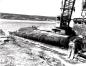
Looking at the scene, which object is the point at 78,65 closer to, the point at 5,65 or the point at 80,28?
the point at 5,65

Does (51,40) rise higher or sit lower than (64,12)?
lower

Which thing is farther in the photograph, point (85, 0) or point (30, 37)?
point (85, 0)

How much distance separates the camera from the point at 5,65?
19.8ft

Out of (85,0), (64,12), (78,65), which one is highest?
(85,0)

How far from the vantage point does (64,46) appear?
10.4 metres

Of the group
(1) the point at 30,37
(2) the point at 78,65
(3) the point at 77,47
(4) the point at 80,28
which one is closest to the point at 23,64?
(2) the point at 78,65

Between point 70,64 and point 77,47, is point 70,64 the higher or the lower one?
the lower one

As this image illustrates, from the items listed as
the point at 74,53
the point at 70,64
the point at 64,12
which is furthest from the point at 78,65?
the point at 64,12

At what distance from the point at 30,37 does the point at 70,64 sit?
8710mm

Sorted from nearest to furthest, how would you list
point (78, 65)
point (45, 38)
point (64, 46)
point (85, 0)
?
1. point (78, 65)
2. point (64, 46)
3. point (45, 38)
4. point (85, 0)

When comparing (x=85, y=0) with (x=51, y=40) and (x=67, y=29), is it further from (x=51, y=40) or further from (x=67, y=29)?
(x=51, y=40)

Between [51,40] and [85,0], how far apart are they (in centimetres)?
951

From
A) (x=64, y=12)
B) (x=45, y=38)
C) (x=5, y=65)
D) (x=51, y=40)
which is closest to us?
(x=5, y=65)

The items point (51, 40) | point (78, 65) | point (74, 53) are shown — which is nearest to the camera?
point (78, 65)
